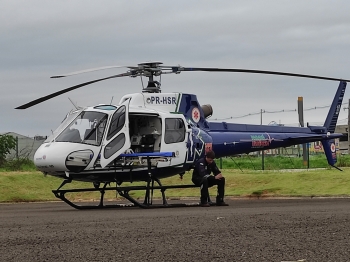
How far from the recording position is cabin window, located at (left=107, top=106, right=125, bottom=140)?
19375 mm

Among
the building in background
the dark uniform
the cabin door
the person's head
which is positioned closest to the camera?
the cabin door

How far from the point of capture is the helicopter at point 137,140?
1912cm

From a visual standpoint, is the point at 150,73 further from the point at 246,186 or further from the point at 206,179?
the point at 246,186

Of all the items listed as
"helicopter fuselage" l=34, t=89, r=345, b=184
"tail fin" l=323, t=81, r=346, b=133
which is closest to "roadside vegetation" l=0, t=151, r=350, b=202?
"tail fin" l=323, t=81, r=346, b=133

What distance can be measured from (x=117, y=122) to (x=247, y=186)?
26.5ft

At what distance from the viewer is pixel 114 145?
761 inches

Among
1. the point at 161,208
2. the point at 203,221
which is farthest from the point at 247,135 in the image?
the point at 203,221

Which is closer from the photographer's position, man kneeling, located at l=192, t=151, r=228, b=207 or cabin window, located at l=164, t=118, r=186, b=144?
man kneeling, located at l=192, t=151, r=228, b=207

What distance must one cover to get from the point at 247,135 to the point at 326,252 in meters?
15.0

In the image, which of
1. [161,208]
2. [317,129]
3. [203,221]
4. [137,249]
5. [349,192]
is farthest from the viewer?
[317,129]

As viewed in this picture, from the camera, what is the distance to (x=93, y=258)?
336 inches

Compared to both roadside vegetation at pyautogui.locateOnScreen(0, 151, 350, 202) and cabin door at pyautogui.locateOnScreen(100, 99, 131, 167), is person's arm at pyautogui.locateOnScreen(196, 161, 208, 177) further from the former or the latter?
roadside vegetation at pyautogui.locateOnScreen(0, 151, 350, 202)

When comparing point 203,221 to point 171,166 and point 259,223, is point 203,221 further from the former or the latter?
point 171,166

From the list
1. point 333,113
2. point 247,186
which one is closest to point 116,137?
point 247,186
